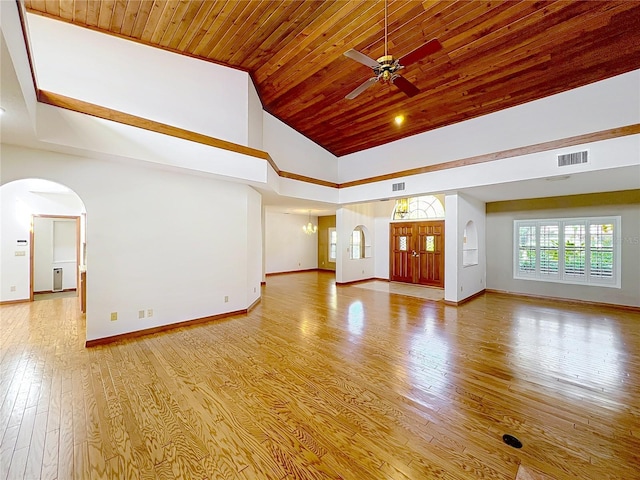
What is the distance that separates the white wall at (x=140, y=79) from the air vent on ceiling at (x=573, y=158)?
17.8ft

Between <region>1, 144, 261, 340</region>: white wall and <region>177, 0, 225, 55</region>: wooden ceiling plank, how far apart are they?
83.0 inches

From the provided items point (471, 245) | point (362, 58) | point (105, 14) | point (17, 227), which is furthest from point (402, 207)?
point (17, 227)

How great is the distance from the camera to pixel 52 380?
9.02ft

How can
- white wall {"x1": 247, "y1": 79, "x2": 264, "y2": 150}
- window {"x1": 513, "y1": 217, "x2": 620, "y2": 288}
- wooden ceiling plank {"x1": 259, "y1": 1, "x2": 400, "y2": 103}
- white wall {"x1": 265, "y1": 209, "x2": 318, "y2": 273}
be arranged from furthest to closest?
white wall {"x1": 265, "y1": 209, "x2": 318, "y2": 273} < window {"x1": 513, "y1": 217, "x2": 620, "y2": 288} < white wall {"x1": 247, "y1": 79, "x2": 264, "y2": 150} < wooden ceiling plank {"x1": 259, "y1": 1, "x2": 400, "y2": 103}

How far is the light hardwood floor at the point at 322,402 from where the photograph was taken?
176 cm

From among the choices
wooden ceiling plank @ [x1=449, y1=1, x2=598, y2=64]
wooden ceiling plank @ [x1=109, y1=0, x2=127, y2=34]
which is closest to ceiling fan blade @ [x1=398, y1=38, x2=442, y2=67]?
wooden ceiling plank @ [x1=449, y1=1, x2=598, y2=64]

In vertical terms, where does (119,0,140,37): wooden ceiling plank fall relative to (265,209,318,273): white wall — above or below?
above

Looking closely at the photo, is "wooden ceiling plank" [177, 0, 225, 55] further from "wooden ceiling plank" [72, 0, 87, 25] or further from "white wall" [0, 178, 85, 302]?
"white wall" [0, 178, 85, 302]

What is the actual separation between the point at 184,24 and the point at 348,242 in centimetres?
644

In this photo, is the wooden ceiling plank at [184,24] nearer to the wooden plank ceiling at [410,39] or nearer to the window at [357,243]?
the wooden plank ceiling at [410,39]

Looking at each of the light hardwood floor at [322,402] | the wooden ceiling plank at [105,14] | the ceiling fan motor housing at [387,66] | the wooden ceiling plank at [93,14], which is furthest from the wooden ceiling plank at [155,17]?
the light hardwood floor at [322,402]

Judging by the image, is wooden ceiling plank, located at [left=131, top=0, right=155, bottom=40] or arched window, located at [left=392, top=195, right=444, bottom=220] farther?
arched window, located at [left=392, top=195, right=444, bottom=220]

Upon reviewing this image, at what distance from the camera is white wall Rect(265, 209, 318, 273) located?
10.6 meters

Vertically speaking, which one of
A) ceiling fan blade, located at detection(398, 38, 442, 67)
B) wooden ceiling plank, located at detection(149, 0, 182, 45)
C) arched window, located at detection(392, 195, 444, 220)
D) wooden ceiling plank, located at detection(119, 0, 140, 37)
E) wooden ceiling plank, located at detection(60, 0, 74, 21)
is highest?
wooden ceiling plank, located at detection(149, 0, 182, 45)
